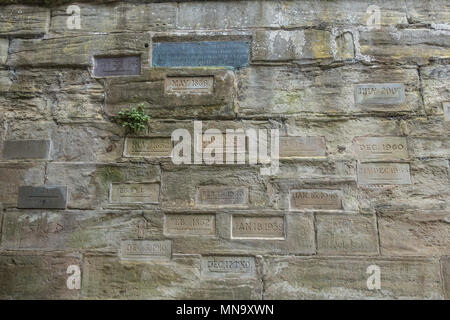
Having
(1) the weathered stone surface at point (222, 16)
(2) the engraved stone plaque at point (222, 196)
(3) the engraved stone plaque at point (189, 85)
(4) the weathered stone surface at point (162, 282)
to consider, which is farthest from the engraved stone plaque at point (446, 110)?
(4) the weathered stone surface at point (162, 282)

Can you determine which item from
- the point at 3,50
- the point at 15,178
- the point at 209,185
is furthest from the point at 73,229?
the point at 3,50

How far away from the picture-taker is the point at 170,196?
327 centimetres

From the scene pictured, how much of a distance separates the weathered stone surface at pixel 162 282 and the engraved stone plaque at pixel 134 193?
50 centimetres

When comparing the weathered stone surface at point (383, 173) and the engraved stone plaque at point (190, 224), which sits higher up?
the weathered stone surface at point (383, 173)

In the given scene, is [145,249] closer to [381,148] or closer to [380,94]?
[381,148]

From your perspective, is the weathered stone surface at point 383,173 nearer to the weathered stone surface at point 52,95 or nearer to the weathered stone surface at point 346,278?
the weathered stone surface at point 346,278

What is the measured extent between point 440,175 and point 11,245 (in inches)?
140

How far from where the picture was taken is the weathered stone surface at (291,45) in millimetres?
3480

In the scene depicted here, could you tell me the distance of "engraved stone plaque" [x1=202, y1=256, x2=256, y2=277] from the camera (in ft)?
10.3

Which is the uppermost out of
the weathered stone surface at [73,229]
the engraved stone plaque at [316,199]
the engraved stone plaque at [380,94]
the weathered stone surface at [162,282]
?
the engraved stone plaque at [380,94]

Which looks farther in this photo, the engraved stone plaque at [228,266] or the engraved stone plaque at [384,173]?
the engraved stone plaque at [384,173]

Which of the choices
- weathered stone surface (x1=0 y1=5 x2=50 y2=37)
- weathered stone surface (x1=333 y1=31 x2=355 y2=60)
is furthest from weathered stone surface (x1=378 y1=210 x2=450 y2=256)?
weathered stone surface (x1=0 y1=5 x2=50 y2=37)

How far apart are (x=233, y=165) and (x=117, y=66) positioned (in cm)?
140

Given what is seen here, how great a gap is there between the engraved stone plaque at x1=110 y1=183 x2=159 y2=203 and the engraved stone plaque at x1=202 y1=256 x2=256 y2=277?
2.21 ft
